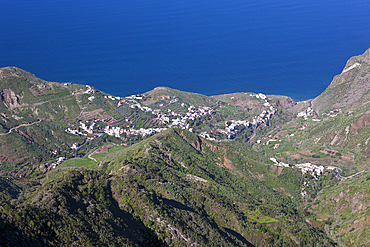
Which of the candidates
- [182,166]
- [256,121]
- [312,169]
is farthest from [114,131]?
[312,169]

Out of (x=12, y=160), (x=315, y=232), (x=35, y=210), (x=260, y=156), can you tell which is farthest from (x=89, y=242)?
(x=260, y=156)

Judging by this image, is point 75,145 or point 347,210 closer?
point 347,210

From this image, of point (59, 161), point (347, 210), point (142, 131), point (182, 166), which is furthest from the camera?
point (142, 131)

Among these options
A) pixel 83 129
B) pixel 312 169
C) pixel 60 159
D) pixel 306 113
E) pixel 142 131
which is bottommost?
pixel 60 159

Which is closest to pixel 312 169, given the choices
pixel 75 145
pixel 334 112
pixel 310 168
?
pixel 310 168

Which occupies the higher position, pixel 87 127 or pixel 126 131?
pixel 126 131

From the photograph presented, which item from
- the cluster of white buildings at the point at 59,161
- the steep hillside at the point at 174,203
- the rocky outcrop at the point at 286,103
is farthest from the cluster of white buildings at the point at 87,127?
the rocky outcrop at the point at 286,103

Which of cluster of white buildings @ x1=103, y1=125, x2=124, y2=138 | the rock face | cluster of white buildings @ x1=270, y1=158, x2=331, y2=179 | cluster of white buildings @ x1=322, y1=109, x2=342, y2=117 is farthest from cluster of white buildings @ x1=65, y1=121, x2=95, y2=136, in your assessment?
the rock face

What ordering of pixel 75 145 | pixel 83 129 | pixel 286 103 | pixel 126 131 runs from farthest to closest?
pixel 286 103, pixel 126 131, pixel 83 129, pixel 75 145

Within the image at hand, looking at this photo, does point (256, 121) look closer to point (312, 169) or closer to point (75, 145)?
point (312, 169)
